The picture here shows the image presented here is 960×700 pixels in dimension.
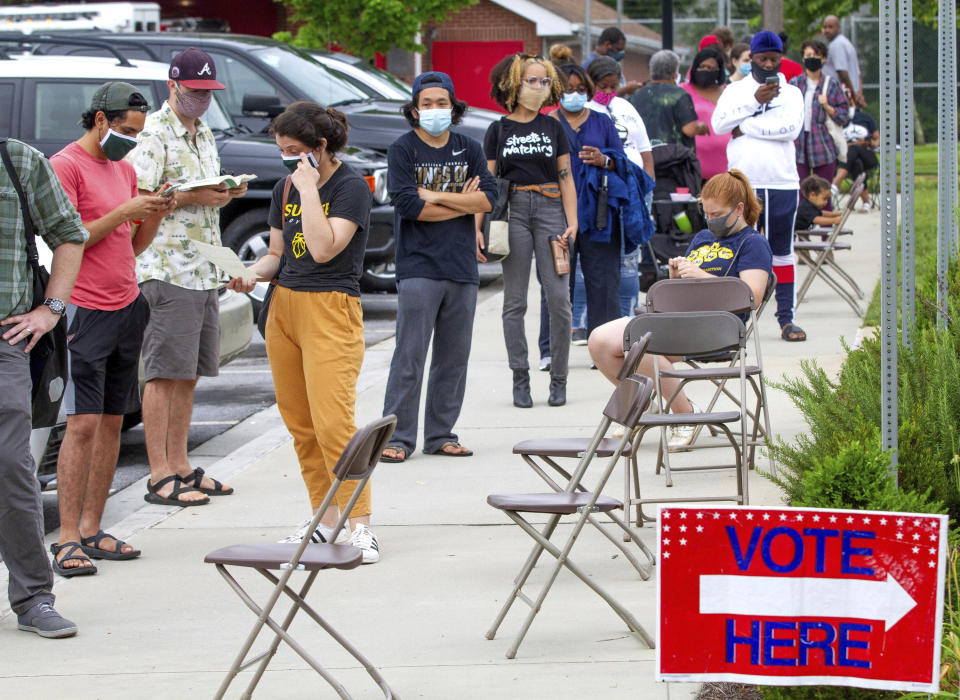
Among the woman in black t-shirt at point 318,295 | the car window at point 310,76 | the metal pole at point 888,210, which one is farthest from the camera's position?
the car window at point 310,76

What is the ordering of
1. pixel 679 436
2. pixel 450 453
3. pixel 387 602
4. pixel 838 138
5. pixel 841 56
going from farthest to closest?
pixel 841 56 < pixel 838 138 < pixel 679 436 < pixel 450 453 < pixel 387 602

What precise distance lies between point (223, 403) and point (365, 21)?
53.3 feet

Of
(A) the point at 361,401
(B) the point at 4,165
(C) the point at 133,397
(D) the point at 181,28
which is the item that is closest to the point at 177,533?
(C) the point at 133,397

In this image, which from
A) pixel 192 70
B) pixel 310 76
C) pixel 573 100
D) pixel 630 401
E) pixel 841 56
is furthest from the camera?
pixel 841 56

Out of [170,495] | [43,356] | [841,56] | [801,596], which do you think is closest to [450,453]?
[170,495]

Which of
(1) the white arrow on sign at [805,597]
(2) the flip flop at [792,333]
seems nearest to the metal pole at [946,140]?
(2) the flip flop at [792,333]

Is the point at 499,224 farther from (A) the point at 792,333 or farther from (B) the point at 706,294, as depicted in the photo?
(A) the point at 792,333

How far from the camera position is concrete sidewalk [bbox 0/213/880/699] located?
4.48m

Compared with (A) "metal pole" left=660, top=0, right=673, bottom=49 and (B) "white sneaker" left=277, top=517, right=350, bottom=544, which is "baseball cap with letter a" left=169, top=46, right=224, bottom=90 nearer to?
(B) "white sneaker" left=277, top=517, right=350, bottom=544

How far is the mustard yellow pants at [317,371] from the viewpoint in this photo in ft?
18.7

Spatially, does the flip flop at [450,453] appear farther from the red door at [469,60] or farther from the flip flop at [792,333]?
the red door at [469,60]

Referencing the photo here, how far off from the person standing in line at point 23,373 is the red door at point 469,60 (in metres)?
30.7

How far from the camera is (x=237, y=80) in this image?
13594mm

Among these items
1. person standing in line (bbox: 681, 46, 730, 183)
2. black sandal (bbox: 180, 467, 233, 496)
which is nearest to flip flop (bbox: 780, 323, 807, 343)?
person standing in line (bbox: 681, 46, 730, 183)
